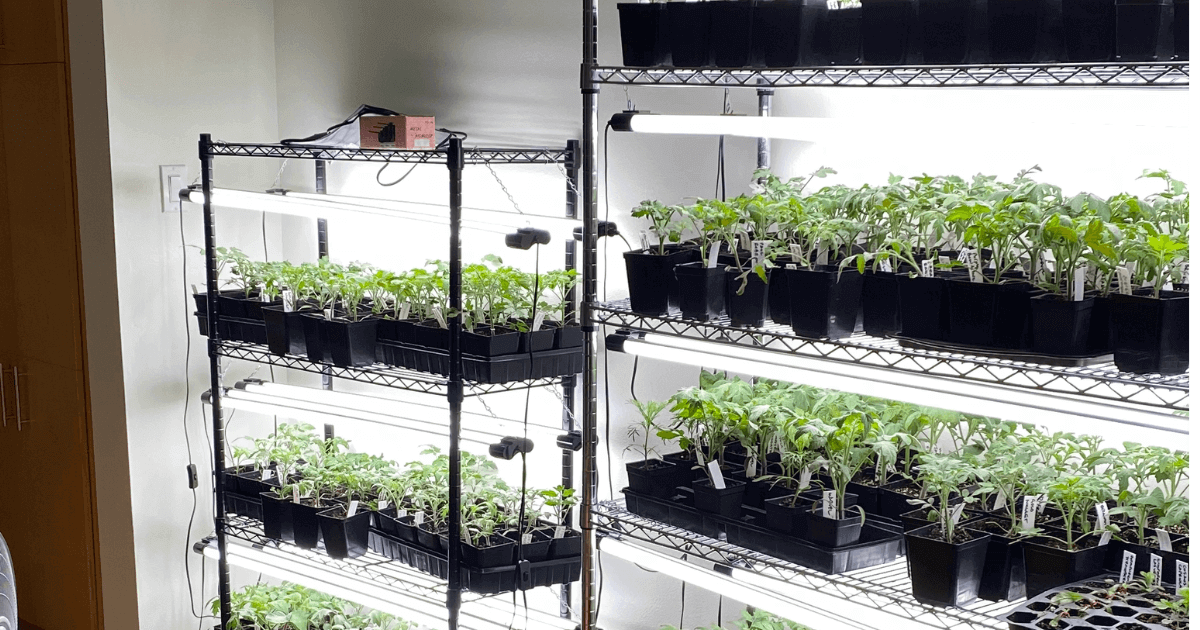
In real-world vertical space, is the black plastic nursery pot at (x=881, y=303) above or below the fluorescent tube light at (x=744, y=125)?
below

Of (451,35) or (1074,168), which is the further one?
(451,35)

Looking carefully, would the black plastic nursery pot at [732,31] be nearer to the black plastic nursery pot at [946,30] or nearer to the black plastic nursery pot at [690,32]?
the black plastic nursery pot at [690,32]

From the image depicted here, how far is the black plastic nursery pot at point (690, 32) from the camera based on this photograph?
228cm

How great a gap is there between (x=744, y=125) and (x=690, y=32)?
0.31 meters

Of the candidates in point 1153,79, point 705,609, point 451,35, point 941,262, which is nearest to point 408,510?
point 705,609

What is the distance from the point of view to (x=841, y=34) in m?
2.14

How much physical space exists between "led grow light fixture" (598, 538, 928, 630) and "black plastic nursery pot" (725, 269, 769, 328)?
0.52 m

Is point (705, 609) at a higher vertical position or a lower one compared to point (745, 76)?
lower

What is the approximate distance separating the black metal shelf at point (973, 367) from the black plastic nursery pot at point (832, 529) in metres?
0.31

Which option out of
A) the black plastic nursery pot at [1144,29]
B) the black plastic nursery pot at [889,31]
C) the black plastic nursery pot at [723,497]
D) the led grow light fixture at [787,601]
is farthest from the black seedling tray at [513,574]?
the black plastic nursery pot at [1144,29]

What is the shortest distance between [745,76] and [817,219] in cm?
36

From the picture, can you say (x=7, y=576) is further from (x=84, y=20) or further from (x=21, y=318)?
(x=21, y=318)

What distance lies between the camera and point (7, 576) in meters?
1.26

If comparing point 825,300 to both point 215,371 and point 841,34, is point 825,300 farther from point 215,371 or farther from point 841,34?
point 215,371
